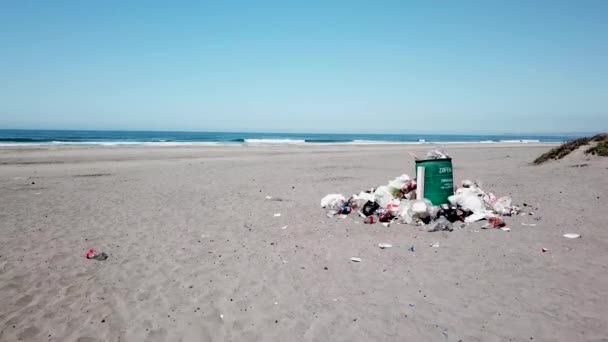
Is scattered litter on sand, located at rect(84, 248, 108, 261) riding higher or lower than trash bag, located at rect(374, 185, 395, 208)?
lower

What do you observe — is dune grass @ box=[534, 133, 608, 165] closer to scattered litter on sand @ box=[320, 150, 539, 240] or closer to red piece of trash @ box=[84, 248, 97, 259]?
scattered litter on sand @ box=[320, 150, 539, 240]

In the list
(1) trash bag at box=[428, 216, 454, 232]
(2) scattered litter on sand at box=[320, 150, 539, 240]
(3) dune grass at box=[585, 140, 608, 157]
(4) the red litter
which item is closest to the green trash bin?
(2) scattered litter on sand at box=[320, 150, 539, 240]

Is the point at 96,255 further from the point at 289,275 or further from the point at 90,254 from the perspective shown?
the point at 289,275

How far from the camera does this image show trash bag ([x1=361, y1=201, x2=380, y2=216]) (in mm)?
6609

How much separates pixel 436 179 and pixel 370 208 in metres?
1.30

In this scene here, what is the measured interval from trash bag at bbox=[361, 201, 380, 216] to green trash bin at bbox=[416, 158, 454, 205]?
917 mm

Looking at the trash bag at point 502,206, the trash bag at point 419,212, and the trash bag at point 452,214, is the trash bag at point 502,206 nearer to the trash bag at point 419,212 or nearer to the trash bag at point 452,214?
the trash bag at point 452,214

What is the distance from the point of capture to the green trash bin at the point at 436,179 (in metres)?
6.34

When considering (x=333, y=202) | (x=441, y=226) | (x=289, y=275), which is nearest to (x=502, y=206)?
(x=441, y=226)

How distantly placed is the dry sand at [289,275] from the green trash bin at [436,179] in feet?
2.94

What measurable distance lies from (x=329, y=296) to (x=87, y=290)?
8.51ft

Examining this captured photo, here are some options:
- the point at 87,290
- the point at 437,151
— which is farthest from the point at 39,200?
the point at 437,151

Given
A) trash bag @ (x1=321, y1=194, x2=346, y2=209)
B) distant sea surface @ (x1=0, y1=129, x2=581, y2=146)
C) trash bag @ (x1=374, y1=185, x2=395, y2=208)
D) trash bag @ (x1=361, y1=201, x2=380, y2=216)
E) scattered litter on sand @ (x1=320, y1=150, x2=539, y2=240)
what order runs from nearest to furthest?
1. scattered litter on sand @ (x1=320, y1=150, x2=539, y2=240)
2. trash bag @ (x1=361, y1=201, x2=380, y2=216)
3. trash bag @ (x1=374, y1=185, x2=395, y2=208)
4. trash bag @ (x1=321, y1=194, x2=346, y2=209)
5. distant sea surface @ (x1=0, y1=129, x2=581, y2=146)

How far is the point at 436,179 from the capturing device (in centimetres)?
638
